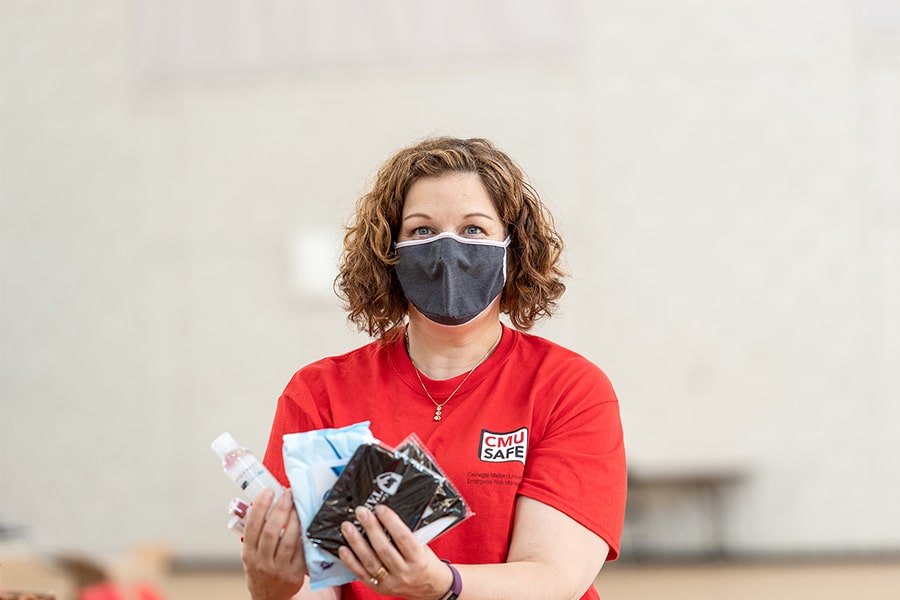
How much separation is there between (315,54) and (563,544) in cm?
697

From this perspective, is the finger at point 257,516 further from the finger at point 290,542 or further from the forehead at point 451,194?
the forehead at point 451,194

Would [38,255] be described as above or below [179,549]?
above

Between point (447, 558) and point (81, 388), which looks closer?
point (447, 558)

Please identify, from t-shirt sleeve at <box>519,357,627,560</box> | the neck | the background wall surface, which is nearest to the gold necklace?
the neck

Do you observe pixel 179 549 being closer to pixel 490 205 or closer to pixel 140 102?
pixel 140 102

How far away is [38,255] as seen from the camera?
834 centimetres

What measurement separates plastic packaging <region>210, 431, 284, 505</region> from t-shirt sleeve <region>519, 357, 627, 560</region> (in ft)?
1.33

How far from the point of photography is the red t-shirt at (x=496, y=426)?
5.35 feet

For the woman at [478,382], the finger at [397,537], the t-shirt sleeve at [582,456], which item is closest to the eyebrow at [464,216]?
the woman at [478,382]

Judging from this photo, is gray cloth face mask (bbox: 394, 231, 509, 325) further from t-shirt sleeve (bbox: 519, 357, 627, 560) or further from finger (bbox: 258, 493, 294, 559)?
finger (bbox: 258, 493, 294, 559)

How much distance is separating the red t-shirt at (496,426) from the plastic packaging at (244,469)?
0.53ft

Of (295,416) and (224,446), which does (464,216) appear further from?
(224,446)

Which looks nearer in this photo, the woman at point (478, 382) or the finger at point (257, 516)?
the finger at point (257, 516)

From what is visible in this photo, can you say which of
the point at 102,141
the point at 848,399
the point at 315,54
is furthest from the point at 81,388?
the point at 848,399
